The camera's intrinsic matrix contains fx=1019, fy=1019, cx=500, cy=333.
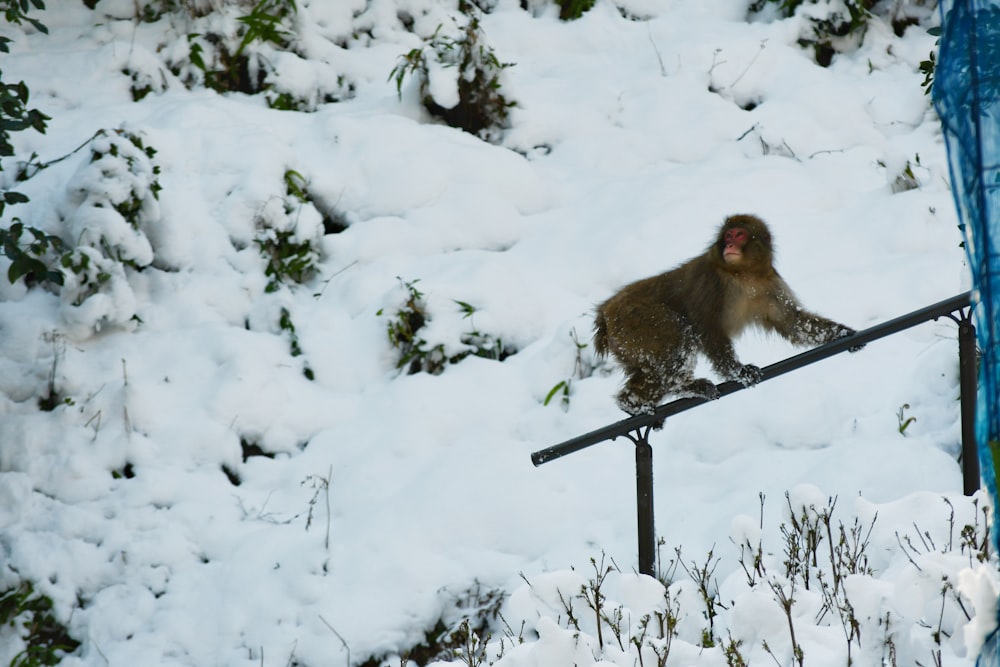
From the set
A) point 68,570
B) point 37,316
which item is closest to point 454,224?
point 37,316

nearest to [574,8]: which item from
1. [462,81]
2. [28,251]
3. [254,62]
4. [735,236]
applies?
[462,81]

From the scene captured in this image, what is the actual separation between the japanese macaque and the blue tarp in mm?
2032

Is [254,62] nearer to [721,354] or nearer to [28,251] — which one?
[28,251]

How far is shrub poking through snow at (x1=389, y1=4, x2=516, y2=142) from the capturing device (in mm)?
6418

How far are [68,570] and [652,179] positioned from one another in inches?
149

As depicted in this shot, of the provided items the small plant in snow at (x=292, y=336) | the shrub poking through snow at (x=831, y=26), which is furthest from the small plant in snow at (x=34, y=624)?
the shrub poking through snow at (x=831, y=26)

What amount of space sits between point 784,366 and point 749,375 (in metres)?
0.30

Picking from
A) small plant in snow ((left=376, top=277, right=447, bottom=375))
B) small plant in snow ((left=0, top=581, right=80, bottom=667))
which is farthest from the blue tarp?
small plant in snow ((left=376, top=277, right=447, bottom=375))

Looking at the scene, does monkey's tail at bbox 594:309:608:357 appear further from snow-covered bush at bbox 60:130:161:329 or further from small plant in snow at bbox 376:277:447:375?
snow-covered bush at bbox 60:130:161:329

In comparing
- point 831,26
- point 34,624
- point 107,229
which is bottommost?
point 34,624

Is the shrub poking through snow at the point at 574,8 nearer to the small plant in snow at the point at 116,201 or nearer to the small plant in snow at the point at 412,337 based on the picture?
the small plant in snow at the point at 412,337

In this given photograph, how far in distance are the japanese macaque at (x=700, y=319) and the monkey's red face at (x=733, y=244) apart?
0.9 inches

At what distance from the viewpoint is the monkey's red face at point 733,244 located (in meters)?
3.25

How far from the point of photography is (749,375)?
10.7ft
